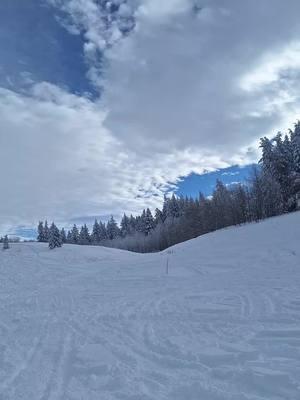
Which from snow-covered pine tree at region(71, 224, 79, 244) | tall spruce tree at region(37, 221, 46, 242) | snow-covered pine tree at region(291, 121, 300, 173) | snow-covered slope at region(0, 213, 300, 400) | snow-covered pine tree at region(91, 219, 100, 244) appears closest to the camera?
snow-covered slope at region(0, 213, 300, 400)

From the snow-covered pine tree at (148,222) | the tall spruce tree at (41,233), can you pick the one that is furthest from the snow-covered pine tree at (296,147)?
the tall spruce tree at (41,233)

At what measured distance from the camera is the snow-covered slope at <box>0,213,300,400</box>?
503 centimetres

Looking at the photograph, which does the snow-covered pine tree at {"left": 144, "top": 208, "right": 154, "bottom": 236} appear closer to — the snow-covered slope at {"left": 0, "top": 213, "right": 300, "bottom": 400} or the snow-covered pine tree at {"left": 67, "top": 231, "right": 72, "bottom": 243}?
the snow-covered pine tree at {"left": 67, "top": 231, "right": 72, "bottom": 243}

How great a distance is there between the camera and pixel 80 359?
261 inches

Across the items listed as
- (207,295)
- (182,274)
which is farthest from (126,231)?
(207,295)

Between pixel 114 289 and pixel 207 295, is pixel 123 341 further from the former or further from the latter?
pixel 114 289

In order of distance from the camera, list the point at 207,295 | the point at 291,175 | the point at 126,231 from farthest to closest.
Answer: the point at 126,231 < the point at 291,175 < the point at 207,295

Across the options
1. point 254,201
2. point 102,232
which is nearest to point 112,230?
point 102,232

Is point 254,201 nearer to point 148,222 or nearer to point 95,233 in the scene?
point 148,222

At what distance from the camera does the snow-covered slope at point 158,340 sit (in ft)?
16.5

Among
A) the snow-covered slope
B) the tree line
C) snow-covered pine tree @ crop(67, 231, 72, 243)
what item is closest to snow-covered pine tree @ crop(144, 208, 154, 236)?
the tree line

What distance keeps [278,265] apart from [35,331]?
13.7 m

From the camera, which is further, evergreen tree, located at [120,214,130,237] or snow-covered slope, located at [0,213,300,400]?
evergreen tree, located at [120,214,130,237]

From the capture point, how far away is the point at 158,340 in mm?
7469
